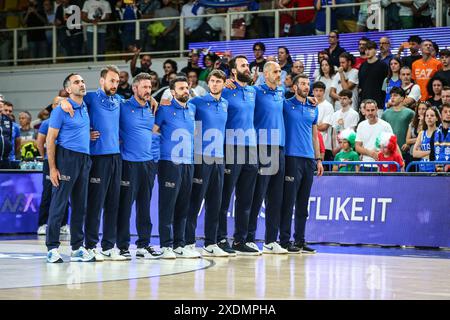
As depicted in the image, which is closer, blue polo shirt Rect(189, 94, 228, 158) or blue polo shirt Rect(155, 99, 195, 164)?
blue polo shirt Rect(155, 99, 195, 164)

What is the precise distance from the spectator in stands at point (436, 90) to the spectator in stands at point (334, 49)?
108 inches

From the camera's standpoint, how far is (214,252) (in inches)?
547

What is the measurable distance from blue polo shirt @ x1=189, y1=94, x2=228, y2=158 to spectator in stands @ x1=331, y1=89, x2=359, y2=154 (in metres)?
5.26

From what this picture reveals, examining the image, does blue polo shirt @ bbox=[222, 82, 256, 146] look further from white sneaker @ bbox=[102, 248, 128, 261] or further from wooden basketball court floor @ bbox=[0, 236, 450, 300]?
white sneaker @ bbox=[102, 248, 128, 261]

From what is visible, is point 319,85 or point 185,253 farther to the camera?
point 319,85

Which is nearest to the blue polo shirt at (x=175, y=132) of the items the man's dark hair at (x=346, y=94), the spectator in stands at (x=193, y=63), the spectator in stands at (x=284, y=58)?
the man's dark hair at (x=346, y=94)

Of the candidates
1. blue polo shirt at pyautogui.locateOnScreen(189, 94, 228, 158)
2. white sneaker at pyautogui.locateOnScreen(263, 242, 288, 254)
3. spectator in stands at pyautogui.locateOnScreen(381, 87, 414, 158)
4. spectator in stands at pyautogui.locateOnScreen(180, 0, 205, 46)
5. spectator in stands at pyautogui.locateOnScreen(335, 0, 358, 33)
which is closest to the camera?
blue polo shirt at pyautogui.locateOnScreen(189, 94, 228, 158)

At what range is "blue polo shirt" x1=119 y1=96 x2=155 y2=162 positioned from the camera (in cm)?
1324

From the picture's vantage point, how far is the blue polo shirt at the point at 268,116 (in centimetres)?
1439

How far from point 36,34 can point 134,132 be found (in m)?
15.1

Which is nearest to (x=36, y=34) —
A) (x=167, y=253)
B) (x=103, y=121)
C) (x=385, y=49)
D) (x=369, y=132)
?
(x=385, y=49)

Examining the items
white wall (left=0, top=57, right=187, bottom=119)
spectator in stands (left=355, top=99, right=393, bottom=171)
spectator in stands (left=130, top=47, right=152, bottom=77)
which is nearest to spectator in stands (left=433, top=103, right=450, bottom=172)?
spectator in stands (left=355, top=99, right=393, bottom=171)

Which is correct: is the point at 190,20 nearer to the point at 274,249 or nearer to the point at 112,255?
the point at 274,249

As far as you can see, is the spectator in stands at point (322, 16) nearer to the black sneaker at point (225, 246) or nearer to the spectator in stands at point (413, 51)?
the spectator in stands at point (413, 51)
